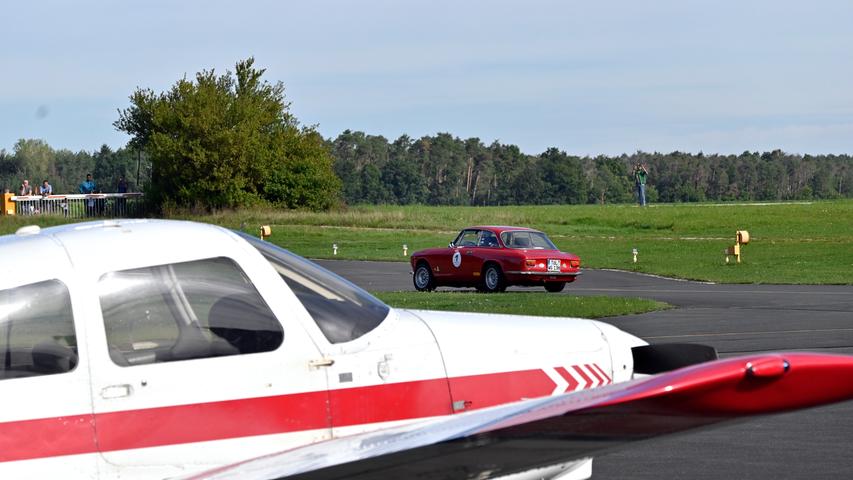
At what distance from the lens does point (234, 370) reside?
540cm

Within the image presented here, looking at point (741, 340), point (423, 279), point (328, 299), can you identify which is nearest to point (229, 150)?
point (423, 279)

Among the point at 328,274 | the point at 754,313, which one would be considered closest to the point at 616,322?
the point at 754,313

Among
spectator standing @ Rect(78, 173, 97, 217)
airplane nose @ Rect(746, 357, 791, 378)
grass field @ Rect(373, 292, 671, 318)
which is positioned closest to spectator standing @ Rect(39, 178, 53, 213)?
spectator standing @ Rect(78, 173, 97, 217)

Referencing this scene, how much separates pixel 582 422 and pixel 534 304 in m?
18.0

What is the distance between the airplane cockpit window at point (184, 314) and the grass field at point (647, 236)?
25.5 m

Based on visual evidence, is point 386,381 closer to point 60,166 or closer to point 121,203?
point 121,203

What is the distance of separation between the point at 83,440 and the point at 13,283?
0.77 m

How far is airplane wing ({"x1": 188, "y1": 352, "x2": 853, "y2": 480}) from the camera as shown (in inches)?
154

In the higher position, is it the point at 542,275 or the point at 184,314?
the point at 184,314

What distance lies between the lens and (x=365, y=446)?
4.94 m

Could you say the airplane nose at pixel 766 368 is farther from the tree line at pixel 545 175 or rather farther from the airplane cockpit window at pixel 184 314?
the tree line at pixel 545 175

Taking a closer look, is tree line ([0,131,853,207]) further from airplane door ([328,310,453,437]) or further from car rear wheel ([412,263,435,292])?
airplane door ([328,310,453,437])

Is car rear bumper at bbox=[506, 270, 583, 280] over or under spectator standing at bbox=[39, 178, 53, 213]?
under

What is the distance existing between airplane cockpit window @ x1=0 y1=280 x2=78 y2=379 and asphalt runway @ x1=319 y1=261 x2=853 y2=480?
99.8 inches
